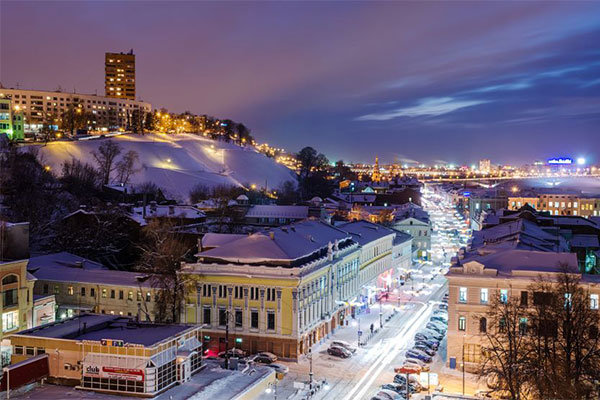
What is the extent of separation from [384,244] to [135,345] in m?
46.6

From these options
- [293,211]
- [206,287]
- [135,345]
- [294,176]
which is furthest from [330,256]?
[294,176]

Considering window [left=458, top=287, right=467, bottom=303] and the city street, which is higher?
window [left=458, top=287, right=467, bottom=303]

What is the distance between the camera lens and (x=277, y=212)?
102188 millimetres

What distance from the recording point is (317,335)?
45625 millimetres

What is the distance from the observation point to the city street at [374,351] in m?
36.4

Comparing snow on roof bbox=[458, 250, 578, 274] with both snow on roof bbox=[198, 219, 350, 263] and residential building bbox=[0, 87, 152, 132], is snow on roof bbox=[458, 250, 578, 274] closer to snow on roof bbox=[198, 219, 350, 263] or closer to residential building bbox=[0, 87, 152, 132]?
snow on roof bbox=[198, 219, 350, 263]

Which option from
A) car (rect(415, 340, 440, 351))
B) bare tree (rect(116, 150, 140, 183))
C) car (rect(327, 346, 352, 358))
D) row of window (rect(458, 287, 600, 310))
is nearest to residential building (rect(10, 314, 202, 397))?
car (rect(327, 346, 352, 358))

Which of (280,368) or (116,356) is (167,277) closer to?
(280,368)

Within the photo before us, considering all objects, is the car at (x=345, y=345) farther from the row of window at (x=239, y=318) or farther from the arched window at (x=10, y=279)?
the arched window at (x=10, y=279)

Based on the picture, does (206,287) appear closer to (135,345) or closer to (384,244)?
(135,345)

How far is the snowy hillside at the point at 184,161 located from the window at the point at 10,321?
89.6 meters

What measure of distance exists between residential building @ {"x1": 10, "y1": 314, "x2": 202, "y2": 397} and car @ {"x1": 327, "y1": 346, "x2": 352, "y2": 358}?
16831 mm

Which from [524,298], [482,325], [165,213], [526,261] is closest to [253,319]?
[482,325]

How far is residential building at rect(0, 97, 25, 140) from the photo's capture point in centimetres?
12912
